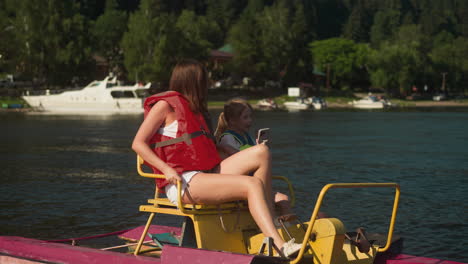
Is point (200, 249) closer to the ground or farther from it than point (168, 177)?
closer to the ground

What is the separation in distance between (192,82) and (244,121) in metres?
0.93

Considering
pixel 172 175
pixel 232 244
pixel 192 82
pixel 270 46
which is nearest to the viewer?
pixel 172 175

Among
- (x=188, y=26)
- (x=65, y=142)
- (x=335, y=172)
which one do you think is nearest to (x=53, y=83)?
(x=188, y=26)

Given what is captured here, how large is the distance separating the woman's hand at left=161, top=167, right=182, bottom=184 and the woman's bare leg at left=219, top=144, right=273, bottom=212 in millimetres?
568

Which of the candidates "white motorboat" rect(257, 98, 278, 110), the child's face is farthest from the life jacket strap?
"white motorboat" rect(257, 98, 278, 110)

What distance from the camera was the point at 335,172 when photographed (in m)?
20.2

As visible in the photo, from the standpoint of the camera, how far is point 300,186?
1689 centimetres

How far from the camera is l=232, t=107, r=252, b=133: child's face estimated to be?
720cm

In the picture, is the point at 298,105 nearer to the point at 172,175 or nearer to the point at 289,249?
the point at 172,175

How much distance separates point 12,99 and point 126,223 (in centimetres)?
7408

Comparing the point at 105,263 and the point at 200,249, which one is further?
the point at 105,263

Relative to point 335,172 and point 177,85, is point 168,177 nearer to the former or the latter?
point 177,85

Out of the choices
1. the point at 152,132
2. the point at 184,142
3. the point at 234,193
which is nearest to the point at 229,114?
the point at 184,142

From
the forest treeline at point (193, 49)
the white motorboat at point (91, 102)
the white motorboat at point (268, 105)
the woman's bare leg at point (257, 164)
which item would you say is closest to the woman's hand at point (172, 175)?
the woman's bare leg at point (257, 164)
